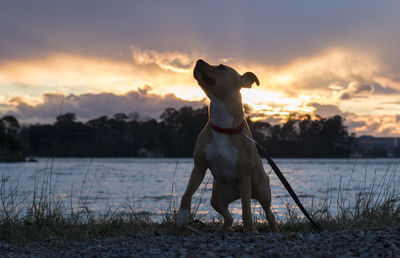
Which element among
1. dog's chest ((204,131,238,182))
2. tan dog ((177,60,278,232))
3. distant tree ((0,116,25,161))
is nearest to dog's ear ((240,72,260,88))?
tan dog ((177,60,278,232))

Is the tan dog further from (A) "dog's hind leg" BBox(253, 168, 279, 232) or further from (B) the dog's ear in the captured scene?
(A) "dog's hind leg" BBox(253, 168, 279, 232)

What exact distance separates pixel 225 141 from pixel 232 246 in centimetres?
120

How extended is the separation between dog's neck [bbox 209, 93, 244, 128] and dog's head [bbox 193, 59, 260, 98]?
8 centimetres

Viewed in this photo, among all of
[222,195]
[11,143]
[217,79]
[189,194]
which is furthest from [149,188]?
[11,143]

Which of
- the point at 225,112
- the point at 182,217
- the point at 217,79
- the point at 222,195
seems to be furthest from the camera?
the point at 222,195

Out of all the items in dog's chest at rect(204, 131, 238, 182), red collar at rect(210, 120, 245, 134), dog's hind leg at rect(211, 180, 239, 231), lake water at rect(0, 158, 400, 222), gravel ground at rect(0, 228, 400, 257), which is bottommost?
lake water at rect(0, 158, 400, 222)

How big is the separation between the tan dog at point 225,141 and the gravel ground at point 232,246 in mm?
458

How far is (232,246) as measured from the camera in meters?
4.06

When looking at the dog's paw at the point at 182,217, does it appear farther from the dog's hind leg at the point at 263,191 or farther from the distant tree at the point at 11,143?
the distant tree at the point at 11,143

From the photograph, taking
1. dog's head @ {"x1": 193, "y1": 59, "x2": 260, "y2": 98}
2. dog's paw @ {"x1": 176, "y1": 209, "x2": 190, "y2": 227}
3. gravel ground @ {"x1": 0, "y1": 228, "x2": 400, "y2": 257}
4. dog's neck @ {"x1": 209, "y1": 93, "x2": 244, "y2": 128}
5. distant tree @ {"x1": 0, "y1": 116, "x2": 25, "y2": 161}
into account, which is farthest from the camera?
distant tree @ {"x1": 0, "y1": 116, "x2": 25, "y2": 161}

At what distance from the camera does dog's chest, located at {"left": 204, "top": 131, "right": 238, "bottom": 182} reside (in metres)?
4.62

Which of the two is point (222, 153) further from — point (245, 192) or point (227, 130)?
point (245, 192)

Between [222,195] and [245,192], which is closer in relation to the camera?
[245,192]

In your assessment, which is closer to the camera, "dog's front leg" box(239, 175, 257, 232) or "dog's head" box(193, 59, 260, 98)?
"dog's head" box(193, 59, 260, 98)
